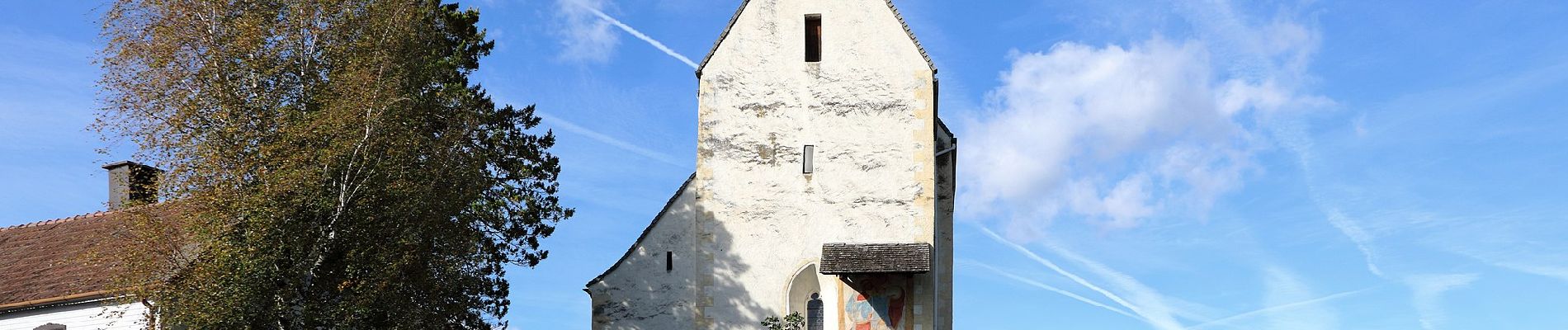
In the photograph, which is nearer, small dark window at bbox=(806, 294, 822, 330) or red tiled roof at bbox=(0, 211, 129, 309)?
red tiled roof at bbox=(0, 211, 129, 309)

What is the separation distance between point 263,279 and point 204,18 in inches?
207

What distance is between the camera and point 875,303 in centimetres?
2509

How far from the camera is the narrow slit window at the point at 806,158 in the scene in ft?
84.8

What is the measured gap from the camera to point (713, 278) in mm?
25797

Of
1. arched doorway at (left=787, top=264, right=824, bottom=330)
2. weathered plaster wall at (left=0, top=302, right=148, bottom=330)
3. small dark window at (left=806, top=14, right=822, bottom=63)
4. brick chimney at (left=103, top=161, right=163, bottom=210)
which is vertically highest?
small dark window at (left=806, top=14, right=822, bottom=63)

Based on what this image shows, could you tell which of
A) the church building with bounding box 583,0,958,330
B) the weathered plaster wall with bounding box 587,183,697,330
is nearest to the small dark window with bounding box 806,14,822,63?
the church building with bounding box 583,0,958,330

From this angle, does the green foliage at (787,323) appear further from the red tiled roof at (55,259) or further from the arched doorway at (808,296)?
the red tiled roof at (55,259)

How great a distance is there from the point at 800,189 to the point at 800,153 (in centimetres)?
65

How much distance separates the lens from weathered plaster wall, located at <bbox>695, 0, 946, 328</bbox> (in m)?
25.5

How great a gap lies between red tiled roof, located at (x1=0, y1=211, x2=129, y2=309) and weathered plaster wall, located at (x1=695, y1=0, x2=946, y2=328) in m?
9.91

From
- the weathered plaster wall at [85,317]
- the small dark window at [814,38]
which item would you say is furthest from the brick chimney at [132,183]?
the small dark window at [814,38]

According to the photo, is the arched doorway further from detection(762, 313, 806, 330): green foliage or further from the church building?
detection(762, 313, 806, 330): green foliage

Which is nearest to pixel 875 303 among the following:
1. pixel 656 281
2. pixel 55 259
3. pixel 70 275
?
pixel 656 281

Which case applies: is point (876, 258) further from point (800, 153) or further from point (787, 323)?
point (800, 153)
